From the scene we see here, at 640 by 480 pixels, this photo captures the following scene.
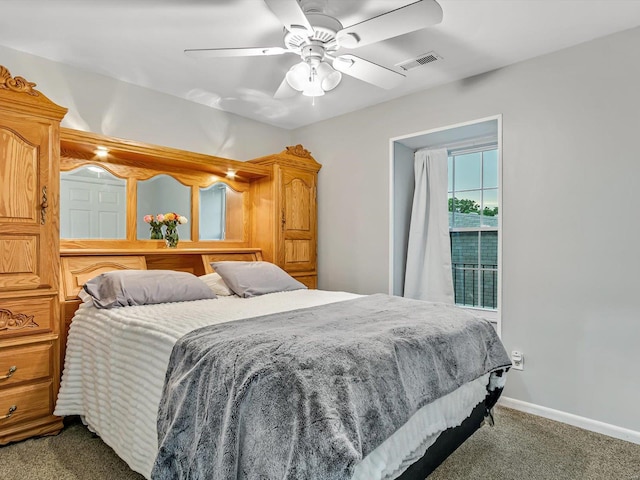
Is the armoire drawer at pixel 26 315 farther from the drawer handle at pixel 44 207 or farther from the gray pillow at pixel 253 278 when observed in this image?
the gray pillow at pixel 253 278

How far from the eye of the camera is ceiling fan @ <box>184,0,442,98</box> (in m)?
1.81

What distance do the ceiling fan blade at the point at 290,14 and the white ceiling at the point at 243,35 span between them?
0.29m

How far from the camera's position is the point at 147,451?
1716 mm

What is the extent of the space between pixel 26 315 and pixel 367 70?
252 centimetres

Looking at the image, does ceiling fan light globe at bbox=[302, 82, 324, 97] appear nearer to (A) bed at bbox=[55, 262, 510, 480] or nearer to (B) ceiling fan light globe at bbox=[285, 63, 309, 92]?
(B) ceiling fan light globe at bbox=[285, 63, 309, 92]

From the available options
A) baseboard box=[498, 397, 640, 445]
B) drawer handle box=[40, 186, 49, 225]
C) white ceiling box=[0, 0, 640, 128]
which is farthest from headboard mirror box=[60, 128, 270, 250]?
baseboard box=[498, 397, 640, 445]

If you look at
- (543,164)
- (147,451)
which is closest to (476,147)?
(543,164)

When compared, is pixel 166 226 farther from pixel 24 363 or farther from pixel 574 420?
pixel 574 420

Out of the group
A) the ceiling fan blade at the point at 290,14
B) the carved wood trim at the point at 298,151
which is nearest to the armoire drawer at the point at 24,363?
the ceiling fan blade at the point at 290,14

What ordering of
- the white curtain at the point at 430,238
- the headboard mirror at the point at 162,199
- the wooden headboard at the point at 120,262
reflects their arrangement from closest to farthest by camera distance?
the wooden headboard at the point at 120,262, the headboard mirror at the point at 162,199, the white curtain at the point at 430,238

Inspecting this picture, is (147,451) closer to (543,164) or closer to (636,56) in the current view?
(543,164)

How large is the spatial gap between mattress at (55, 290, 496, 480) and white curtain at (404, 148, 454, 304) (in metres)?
1.43

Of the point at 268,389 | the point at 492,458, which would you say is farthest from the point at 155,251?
the point at 492,458

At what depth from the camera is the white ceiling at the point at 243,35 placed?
2.23m
